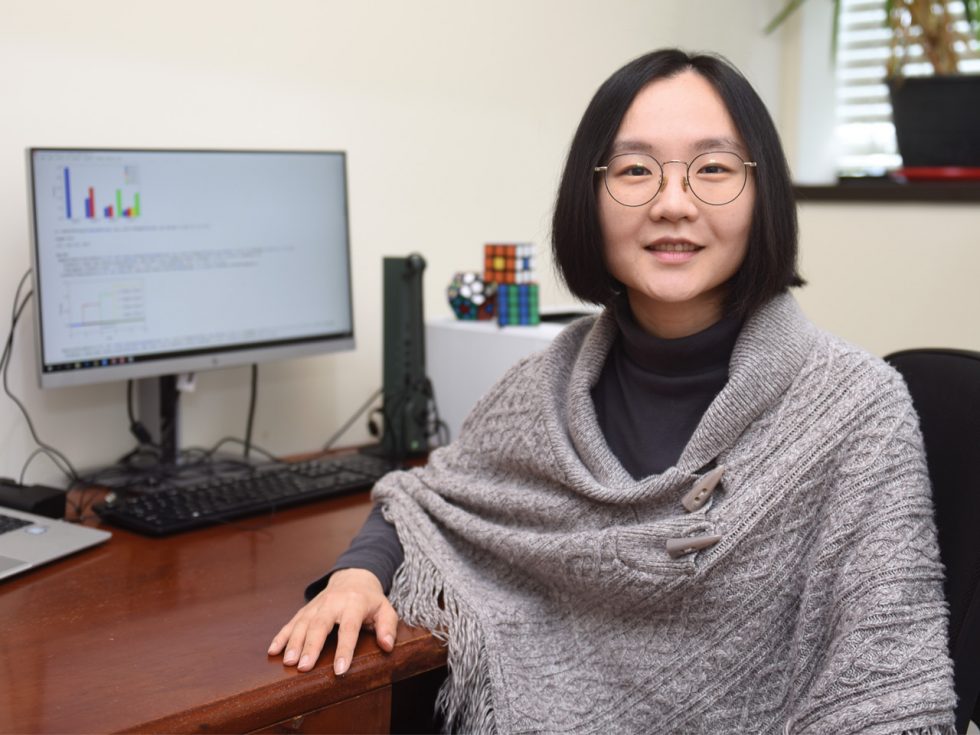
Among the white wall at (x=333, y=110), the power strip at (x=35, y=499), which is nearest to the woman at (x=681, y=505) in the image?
the white wall at (x=333, y=110)

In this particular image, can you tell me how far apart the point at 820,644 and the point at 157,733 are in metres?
0.64

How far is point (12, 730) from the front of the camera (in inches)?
38.2

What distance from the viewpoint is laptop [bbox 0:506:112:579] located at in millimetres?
1354

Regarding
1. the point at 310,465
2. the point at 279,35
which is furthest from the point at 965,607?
the point at 279,35

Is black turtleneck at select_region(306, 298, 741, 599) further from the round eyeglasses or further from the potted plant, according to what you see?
the potted plant

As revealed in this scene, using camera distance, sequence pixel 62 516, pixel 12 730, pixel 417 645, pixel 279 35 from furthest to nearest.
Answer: pixel 279 35 < pixel 62 516 < pixel 417 645 < pixel 12 730

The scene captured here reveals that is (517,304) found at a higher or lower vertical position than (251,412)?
higher

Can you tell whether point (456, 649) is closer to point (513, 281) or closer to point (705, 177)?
point (705, 177)

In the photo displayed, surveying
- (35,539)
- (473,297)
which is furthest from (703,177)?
(35,539)

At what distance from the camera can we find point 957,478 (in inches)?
44.4

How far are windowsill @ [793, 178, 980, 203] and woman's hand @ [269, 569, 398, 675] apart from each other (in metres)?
1.42

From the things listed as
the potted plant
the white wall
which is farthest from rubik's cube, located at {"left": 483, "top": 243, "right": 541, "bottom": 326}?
the potted plant

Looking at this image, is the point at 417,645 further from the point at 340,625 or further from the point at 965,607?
the point at 965,607

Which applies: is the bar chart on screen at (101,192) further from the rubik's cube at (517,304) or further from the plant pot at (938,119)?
the plant pot at (938,119)
